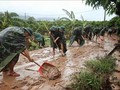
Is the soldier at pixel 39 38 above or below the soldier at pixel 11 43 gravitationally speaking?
below

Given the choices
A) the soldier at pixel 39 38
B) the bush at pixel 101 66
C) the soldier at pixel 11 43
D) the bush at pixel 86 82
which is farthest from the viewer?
the soldier at pixel 39 38

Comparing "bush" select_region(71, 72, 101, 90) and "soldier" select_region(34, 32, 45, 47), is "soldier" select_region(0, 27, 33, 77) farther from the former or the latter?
"soldier" select_region(34, 32, 45, 47)

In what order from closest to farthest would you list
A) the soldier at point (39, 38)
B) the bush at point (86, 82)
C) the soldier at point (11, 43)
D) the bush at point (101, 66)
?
the bush at point (86, 82) < the soldier at point (11, 43) < the bush at point (101, 66) < the soldier at point (39, 38)

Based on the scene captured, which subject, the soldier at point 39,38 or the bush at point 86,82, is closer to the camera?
the bush at point 86,82

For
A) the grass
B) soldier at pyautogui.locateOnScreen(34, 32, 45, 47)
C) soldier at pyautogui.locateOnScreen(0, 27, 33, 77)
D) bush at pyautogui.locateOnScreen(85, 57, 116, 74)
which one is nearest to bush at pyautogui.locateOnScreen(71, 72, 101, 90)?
the grass

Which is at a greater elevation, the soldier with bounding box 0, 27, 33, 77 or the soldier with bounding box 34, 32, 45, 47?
the soldier with bounding box 0, 27, 33, 77

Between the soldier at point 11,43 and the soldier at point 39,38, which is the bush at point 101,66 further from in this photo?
the soldier at point 39,38

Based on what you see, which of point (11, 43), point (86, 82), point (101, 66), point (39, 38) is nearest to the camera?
point (86, 82)

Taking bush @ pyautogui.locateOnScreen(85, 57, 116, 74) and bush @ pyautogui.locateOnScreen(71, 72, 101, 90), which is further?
bush @ pyautogui.locateOnScreen(85, 57, 116, 74)

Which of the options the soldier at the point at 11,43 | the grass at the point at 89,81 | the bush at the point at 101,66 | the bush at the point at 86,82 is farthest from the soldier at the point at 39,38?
the bush at the point at 86,82

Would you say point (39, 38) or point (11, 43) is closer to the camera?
point (11, 43)

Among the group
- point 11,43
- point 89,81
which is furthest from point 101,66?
point 11,43

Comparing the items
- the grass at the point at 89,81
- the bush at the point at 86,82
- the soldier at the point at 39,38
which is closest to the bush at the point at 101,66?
the grass at the point at 89,81

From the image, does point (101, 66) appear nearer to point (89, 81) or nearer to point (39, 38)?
point (89, 81)
